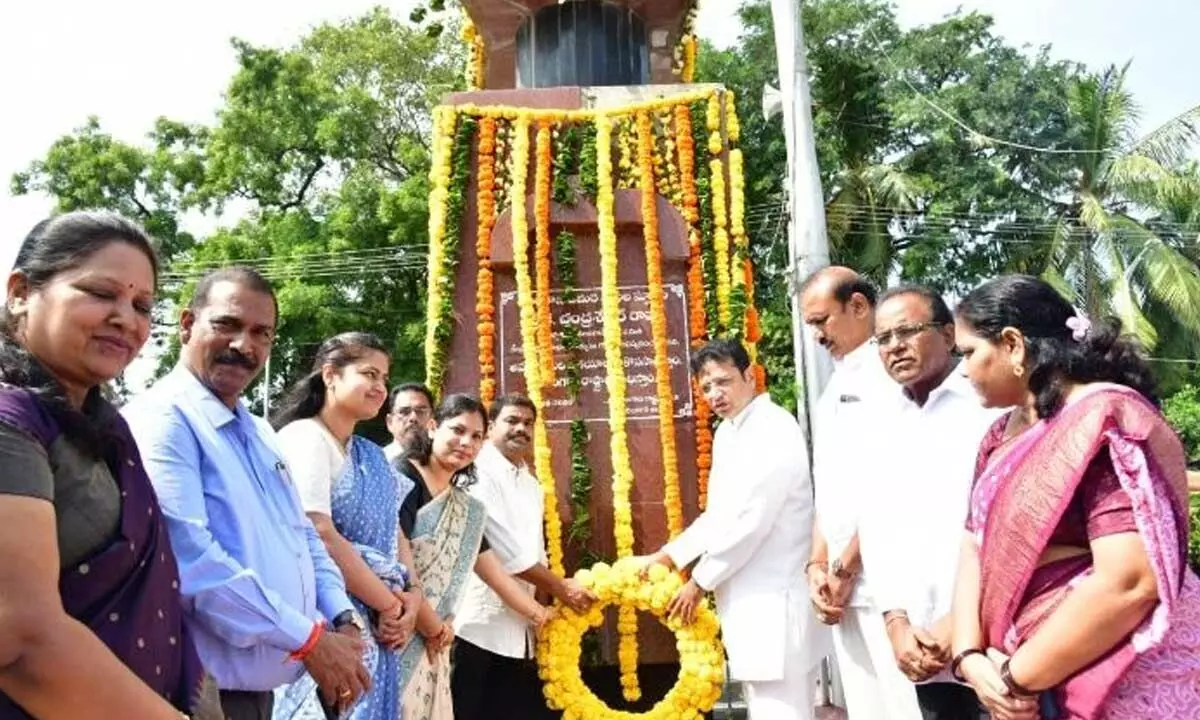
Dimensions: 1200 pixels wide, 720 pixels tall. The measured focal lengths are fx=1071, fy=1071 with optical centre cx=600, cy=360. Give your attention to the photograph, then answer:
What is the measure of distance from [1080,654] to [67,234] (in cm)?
201

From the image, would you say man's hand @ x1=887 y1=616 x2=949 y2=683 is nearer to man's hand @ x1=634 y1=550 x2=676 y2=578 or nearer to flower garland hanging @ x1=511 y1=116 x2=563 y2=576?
man's hand @ x1=634 y1=550 x2=676 y2=578

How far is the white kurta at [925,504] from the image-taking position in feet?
10.6

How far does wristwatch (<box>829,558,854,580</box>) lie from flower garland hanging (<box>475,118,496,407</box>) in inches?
90.3

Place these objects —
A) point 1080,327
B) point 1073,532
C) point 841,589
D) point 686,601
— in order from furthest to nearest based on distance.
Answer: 1. point 686,601
2. point 841,589
3. point 1080,327
4. point 1073,532

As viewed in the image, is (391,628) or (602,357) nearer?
(391,628)

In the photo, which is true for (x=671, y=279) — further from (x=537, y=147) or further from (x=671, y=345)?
(x=537, y=147)

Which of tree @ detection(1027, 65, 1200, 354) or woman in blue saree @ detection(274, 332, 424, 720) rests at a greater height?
tree @ detection(1027, 65, 1200, 354)

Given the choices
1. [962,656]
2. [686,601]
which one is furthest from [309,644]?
[686,601]

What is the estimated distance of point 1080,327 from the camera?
91.1 inches

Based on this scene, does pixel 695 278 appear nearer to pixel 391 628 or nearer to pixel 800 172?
pixel 391 628

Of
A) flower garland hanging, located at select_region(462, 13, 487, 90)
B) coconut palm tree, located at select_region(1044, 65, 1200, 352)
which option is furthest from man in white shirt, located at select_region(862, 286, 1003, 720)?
coconut palm tree, located at select_region(1044, 65, 1200, 352)

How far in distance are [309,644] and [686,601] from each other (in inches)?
100

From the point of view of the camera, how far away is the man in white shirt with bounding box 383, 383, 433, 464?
14.1ft

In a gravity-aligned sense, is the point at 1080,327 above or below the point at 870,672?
above
